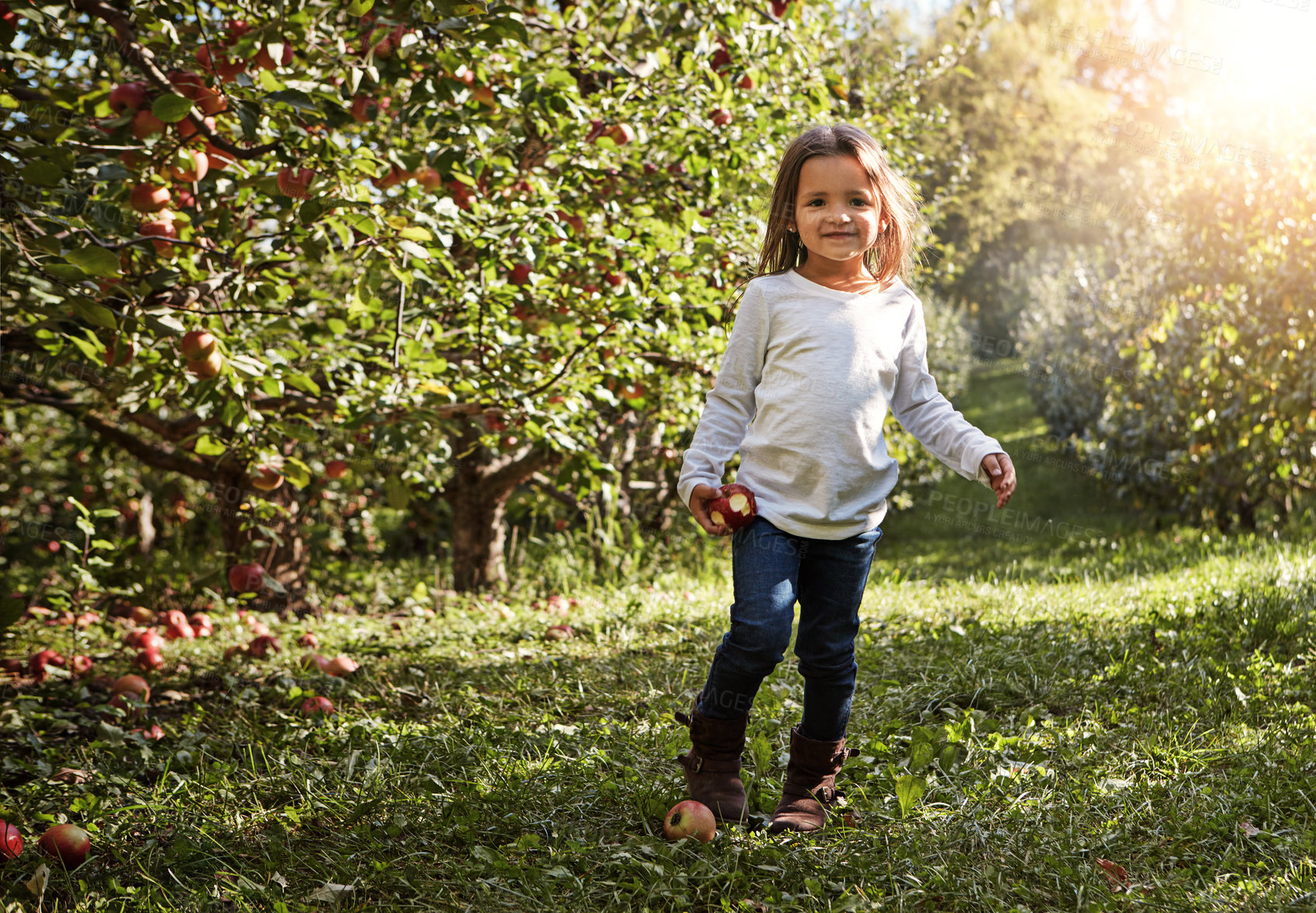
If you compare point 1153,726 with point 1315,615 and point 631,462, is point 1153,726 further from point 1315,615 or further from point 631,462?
point 631,462

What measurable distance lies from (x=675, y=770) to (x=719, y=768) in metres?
0.37

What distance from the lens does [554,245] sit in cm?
333

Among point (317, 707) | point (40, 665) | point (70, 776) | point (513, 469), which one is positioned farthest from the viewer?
point (513, 469)

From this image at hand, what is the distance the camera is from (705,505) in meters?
1.96

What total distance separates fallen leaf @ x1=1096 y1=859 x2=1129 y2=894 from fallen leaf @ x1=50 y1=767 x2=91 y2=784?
98.5 inches

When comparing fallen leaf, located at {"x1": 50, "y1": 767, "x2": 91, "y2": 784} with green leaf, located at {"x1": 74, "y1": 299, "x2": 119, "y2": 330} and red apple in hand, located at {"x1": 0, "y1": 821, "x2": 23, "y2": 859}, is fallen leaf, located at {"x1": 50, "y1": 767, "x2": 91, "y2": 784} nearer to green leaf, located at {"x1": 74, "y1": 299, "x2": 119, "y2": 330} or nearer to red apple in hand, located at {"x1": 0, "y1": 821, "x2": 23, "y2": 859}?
red apple in hand, located at {"x1": 0, "y1": 821, "x2": 23, "y2": 859}

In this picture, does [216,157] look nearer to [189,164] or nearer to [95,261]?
[189,164]

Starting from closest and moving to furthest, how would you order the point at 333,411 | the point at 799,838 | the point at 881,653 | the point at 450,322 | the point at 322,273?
1. the point at 799,838
2. the point at 881,653
3. the point at 333,411
4. the point at 450,322
5. the point at 322,273

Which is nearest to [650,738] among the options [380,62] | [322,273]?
[380,62]

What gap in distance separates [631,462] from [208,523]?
3543mm

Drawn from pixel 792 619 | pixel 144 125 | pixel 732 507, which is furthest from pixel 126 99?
pixel 792 619

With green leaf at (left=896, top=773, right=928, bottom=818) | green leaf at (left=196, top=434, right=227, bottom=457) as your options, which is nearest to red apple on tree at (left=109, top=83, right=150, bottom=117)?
green leaf at (left=196, top=434, right=227, bottom=457)
